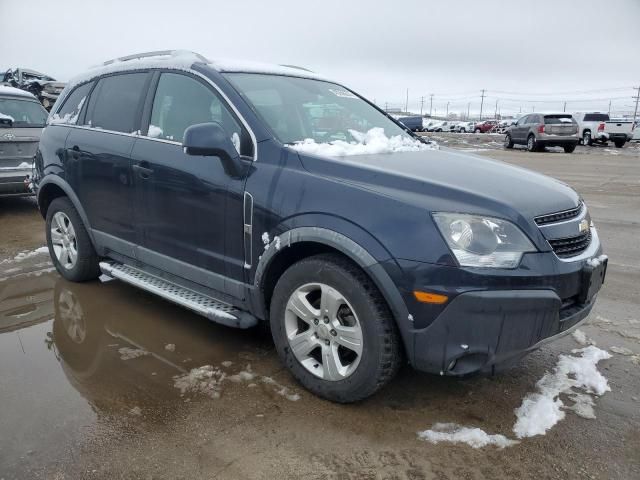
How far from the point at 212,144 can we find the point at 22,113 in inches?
268

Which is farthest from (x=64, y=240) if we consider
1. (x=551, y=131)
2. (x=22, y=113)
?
(x=551, y=131)

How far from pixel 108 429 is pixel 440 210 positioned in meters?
1.98

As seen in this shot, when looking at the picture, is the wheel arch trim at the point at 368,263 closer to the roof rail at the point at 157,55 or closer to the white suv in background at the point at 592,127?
the roof rail at the point at 157,55

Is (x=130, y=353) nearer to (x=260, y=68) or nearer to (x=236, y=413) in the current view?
(x=236, y=413)

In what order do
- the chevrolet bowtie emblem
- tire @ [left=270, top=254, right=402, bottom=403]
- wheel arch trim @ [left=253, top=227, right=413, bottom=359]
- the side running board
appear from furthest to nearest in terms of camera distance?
the side running board
the chevrolet bowtie emblem
tire @ [left=270, top=254, right=402, bottom=403]
wheel arch trim @ [left=253, top=227, right=413, bottom=359]

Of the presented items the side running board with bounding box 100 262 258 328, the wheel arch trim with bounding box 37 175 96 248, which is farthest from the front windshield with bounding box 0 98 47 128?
the side running board with bounding box 100 262 258 328

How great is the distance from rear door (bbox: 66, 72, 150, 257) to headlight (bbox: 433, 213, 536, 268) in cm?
240

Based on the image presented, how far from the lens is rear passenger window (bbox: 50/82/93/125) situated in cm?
463

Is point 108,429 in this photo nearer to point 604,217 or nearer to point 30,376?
point 30,376

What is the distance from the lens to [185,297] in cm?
354

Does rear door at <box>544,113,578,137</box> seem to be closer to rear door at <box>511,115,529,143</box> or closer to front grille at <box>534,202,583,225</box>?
rear door at <box>511,115,529,143</box>

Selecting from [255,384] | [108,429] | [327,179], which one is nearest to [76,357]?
[108,429]

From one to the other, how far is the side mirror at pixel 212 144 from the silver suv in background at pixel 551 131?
2075cm

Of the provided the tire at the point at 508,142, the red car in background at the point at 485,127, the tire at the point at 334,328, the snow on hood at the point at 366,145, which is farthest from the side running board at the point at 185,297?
the red car in background at the point at 485,127
